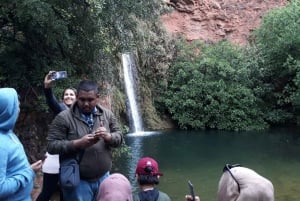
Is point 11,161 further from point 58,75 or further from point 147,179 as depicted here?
point 58,75

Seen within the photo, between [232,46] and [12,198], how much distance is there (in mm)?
19802

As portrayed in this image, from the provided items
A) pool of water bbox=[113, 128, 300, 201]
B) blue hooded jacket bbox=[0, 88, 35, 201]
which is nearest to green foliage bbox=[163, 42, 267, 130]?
pool of water bbox=[113, 128, 300, 201]

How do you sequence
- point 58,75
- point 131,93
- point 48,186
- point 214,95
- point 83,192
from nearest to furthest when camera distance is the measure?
1. point 83,192
2. point 58,75
3. point 48,186
4. point 131,93
5. point 214,95

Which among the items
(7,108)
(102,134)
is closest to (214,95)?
(102,134)

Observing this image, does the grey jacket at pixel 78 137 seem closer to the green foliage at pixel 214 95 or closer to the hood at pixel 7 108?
the hood at pixel 7 108

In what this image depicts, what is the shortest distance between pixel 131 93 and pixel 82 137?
1539cm

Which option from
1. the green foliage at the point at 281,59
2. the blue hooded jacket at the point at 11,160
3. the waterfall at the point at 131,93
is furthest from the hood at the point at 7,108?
the green foliage at the point at 281,59

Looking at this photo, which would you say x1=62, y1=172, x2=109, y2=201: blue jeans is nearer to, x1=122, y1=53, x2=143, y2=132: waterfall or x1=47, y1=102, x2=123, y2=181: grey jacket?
x1=47, y1=102, x2=123, y2=181: grey jacket

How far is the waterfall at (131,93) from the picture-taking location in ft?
61.4

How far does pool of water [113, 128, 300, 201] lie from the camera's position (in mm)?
9828

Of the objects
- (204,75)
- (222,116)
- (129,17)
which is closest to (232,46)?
(204,75)

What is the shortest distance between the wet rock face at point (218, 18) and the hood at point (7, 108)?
67.6 feet

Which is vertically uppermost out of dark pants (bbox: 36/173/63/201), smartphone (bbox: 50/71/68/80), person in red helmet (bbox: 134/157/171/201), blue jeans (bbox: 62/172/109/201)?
smartphone (bbox: 50/71/68/80)

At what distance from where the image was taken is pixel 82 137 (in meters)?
3.53
